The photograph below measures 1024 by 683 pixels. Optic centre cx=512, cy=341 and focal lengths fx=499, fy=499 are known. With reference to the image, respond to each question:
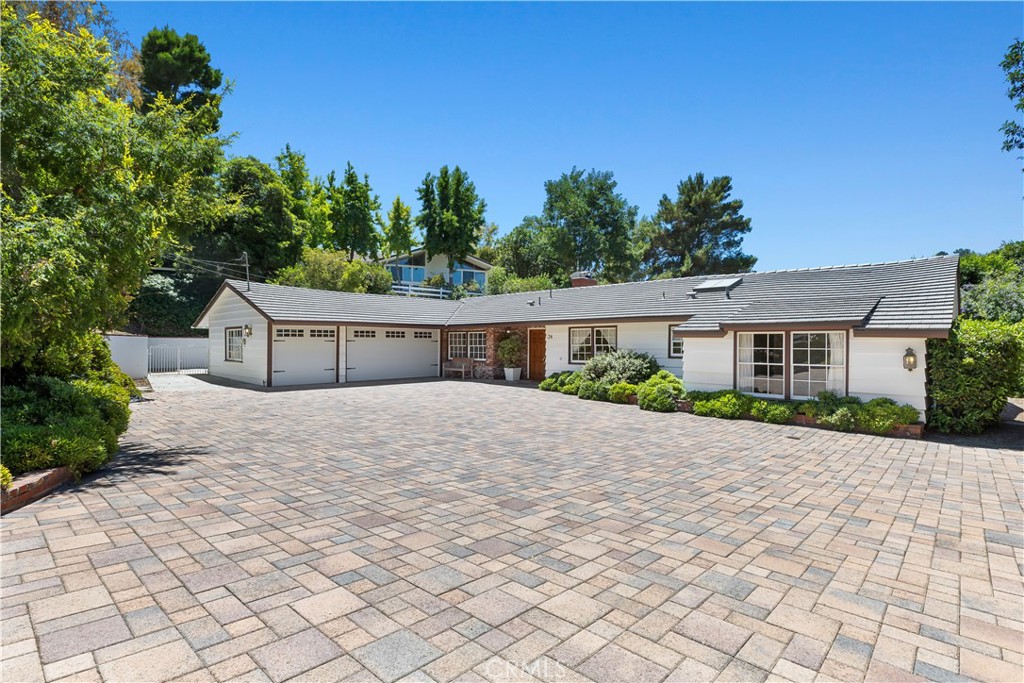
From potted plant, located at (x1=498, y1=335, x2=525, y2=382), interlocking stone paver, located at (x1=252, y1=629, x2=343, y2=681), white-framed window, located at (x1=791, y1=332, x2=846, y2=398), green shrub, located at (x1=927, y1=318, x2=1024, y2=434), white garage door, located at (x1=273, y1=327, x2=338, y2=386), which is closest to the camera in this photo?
interlocking stone paver, located at (x1=252, y1=629, x2=343, y2=681)

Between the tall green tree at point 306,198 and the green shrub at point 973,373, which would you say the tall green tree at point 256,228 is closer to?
the tall green tree at point 306,198

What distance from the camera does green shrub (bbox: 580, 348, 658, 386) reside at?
584 inches

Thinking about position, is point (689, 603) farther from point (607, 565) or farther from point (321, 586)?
point (321, 586)

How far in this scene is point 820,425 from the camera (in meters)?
10.5

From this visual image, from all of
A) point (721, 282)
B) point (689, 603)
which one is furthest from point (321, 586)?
point (721, 282)

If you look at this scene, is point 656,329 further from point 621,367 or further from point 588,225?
point 588,225

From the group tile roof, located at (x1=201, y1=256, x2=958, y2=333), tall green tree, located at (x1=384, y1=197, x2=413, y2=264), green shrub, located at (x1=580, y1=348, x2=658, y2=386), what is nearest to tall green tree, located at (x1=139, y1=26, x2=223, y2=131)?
tall green tree, located at (x1=384, y1=197, x2=413, y2=264)

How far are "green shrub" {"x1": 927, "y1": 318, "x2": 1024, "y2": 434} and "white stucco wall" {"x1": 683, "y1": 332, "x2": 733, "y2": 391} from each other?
3.91m

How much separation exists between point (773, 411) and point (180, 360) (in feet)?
83.4

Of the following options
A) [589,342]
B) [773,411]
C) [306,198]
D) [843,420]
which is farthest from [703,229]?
[843,420]

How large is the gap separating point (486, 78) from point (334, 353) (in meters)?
11.3

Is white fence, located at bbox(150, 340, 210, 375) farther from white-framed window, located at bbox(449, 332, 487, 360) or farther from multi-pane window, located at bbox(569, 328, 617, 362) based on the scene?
multi-pane window, located at bbox(569, 328, 617, 362)

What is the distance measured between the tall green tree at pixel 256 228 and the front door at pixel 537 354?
61.4 feet

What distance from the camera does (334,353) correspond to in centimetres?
1939
